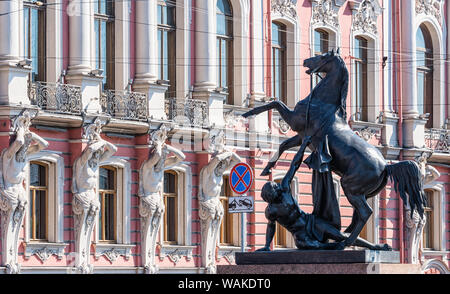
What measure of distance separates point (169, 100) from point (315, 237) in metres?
16.7

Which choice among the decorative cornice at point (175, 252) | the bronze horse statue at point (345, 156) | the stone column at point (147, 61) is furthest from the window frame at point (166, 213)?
the bronze horse statue at point (345, 156)

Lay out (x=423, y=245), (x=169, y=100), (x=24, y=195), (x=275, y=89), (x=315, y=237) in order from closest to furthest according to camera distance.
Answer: (x=315, y=237) < (x=24, y=195) < (x=169, y=100) < (x=275, y=89) < (x=423, y=245)

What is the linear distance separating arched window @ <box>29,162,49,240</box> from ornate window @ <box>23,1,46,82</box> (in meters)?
1.94

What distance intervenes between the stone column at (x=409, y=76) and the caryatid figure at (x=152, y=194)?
10644 mm

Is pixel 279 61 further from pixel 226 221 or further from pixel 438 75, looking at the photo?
pixel 438 75

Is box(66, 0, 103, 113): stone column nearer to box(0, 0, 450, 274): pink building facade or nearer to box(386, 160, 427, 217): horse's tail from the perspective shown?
box(0, 0, 450, 274): pink building facade

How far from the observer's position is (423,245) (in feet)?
136

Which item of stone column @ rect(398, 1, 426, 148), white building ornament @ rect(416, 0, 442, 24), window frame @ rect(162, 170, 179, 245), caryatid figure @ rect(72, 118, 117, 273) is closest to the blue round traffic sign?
caryatid figure @ rect(72, 118, 117, 273)

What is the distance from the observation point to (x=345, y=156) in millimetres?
16594

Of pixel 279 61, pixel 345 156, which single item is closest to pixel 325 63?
pixel 345 156

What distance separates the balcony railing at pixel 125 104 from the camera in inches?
1225

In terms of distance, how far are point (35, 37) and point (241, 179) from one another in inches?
274
